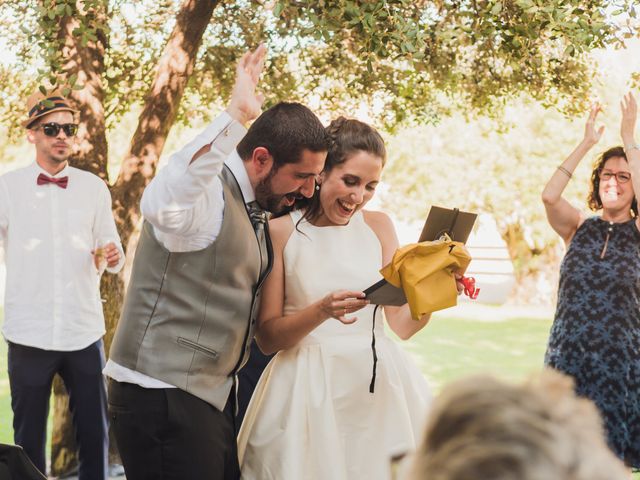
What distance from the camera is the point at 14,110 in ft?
27.4

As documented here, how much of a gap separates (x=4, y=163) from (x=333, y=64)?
21788mm

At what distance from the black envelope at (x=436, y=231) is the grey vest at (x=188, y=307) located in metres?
0.47

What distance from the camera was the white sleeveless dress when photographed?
2.98 meters

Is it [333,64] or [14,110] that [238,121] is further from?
[14,110]

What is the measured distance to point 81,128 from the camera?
6.39 meters

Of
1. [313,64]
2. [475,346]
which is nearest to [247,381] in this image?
[313,64]

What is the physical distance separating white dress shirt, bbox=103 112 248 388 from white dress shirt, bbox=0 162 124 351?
258 cm

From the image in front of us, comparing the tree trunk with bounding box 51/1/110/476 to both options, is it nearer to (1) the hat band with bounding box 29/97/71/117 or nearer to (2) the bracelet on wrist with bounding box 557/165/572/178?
(1) the hat band with bounding box 29/97/71/117

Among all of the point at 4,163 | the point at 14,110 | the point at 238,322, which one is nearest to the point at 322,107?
the point at 14,110

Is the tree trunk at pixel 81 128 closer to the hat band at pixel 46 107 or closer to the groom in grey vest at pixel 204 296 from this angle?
the hat band at pixel 46 107

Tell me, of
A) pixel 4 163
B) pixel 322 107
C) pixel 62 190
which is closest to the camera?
pixel 62 190

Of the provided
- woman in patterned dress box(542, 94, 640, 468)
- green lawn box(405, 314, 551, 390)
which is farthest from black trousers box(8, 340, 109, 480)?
green lawn box(405, 314, 551, 390)

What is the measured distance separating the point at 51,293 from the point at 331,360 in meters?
2.56

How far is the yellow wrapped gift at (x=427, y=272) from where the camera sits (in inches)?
113
